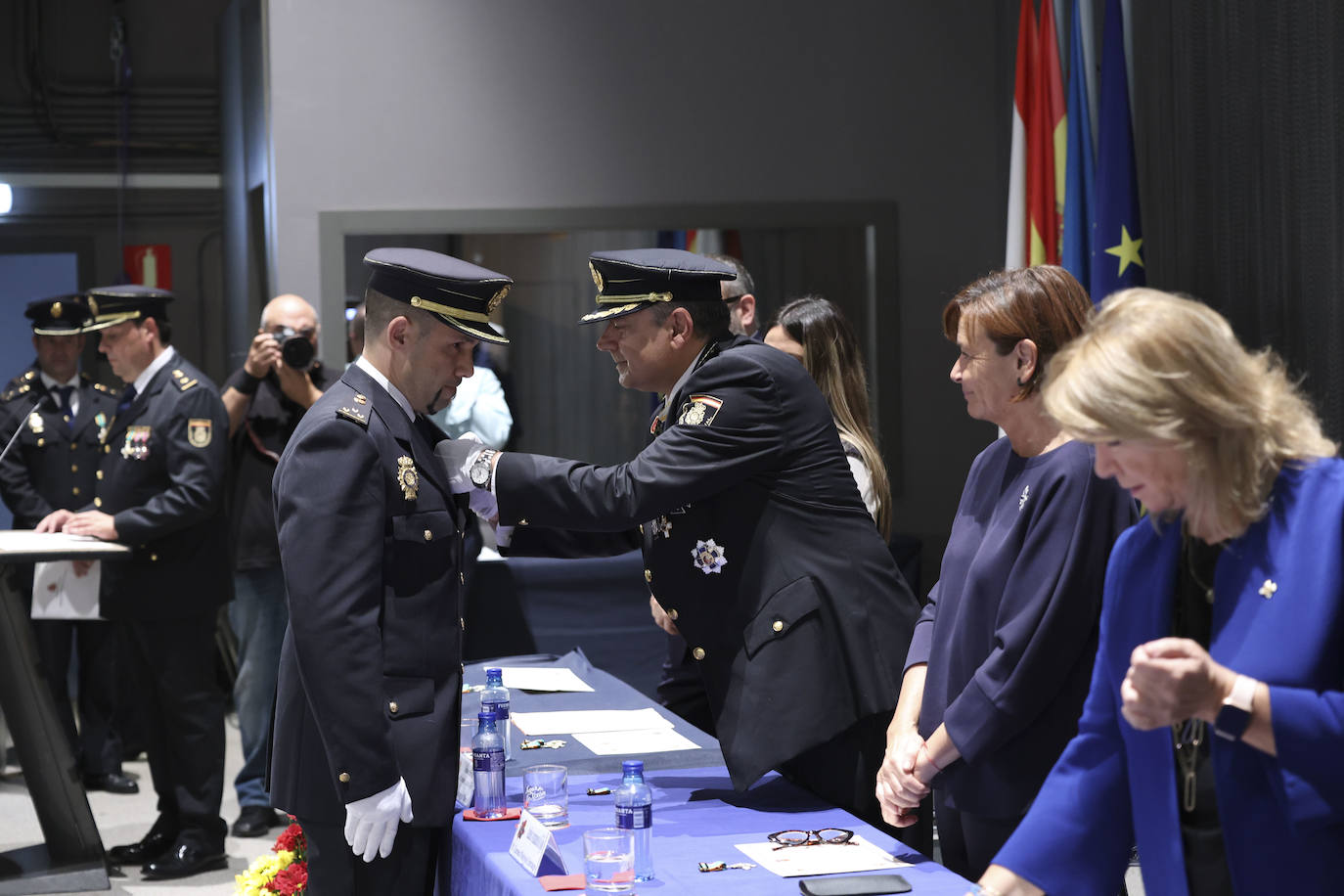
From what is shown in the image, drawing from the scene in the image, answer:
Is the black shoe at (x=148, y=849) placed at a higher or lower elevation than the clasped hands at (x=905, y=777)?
lower

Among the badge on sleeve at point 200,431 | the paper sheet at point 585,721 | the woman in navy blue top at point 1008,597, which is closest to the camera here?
the woman in navy blue top at point 1008,597

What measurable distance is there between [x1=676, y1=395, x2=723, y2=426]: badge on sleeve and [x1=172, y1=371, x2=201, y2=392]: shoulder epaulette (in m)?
2.52

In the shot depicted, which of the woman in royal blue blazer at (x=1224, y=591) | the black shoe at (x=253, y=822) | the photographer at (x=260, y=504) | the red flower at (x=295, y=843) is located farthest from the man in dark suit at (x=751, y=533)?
the black shoe at (x=253, y=822)

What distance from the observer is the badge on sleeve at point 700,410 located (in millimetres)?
2311

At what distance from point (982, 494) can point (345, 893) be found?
1129 mm

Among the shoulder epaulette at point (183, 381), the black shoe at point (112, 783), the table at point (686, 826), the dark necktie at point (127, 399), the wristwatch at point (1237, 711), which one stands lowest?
the black shoe at point (112, 783)

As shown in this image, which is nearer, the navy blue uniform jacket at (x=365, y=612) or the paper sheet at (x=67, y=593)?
the navy blue uniform jacket at (x=365, y=612)

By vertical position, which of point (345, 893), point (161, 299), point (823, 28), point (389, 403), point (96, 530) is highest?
point (823, 28)

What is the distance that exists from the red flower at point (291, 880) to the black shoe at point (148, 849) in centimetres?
201

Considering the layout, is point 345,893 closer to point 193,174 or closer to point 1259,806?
point 1259,806

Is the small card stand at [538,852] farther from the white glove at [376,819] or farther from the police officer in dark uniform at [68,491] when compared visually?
the police officer in dark uniform at [68,491]

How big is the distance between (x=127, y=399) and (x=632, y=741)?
2394 mm

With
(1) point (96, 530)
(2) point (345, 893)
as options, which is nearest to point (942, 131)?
(1) point (96, 530)

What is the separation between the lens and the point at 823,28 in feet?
18.0
